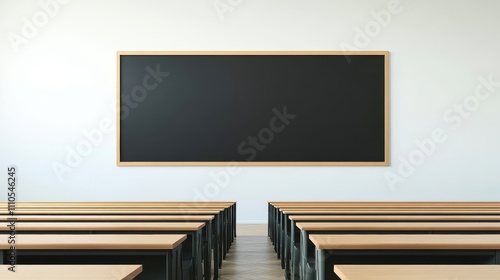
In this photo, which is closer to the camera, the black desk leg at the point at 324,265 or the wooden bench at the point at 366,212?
the black desk leg at the point at 324,265

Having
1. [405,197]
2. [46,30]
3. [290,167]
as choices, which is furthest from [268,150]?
[46,30]

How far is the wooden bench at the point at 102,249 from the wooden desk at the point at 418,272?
721 mm

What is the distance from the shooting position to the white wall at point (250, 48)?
852 cm

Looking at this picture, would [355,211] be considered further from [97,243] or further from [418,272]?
[418,272]

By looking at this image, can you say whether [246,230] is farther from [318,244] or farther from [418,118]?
[318,244]

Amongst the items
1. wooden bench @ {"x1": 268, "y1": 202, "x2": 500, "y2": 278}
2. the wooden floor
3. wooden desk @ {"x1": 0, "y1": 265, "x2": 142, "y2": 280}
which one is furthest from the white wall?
wooden desk @ {"x1": 0, "y1": 265, "x2": 142, "y2": 280}

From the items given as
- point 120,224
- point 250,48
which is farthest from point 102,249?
point 250,48

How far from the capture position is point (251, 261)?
4.83 m

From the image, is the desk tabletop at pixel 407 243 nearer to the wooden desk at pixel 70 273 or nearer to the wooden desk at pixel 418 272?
the wooden desk at pixel 418 272

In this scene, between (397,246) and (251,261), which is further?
(251,261)

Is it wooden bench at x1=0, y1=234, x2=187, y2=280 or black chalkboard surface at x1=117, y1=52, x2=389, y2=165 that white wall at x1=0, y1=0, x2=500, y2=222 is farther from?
wooden bench at x1=0, y1=234, x2=187, y2=280

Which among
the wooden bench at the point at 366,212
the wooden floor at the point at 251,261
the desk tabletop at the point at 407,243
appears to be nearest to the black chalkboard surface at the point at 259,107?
the wooden floor at the point at 251,261

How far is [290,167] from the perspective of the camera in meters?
8.52

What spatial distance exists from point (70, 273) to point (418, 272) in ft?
2.69
